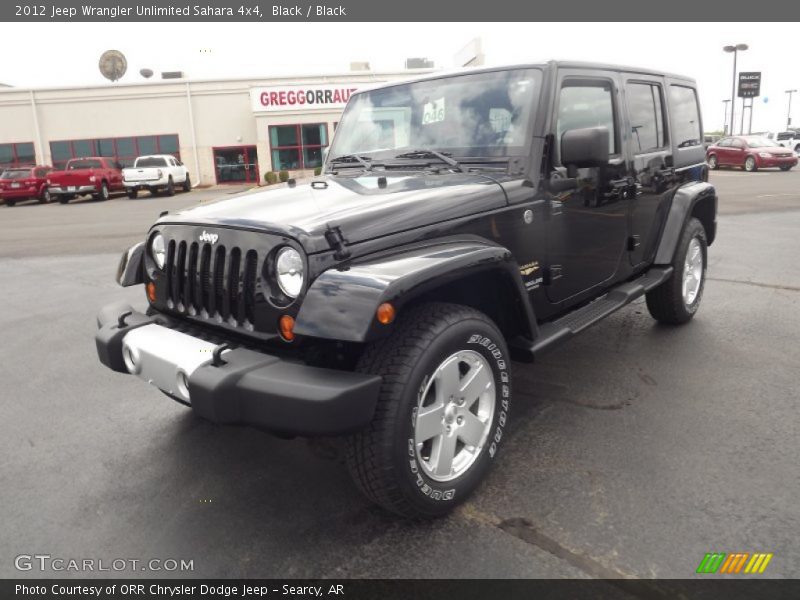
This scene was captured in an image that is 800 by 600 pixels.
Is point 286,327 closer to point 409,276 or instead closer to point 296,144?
point 409,276

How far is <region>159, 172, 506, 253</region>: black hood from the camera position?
8.59 feet

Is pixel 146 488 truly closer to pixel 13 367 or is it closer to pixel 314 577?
pixel 314 577

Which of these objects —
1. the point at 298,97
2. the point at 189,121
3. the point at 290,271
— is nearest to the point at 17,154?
the point at 189,121

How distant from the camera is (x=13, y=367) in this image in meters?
4.95

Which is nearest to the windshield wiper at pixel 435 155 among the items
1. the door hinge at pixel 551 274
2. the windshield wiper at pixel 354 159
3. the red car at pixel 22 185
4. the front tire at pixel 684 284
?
the windshield wiper at pixel 354 159

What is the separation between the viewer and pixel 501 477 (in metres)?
3.03

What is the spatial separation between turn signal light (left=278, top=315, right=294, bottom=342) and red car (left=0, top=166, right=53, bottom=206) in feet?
84.4

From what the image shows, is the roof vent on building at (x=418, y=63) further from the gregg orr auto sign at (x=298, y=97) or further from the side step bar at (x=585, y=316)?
the side step bar at (x=585, y=316)

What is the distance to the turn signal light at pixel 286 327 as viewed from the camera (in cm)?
253

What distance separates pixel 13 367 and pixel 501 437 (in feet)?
13.2

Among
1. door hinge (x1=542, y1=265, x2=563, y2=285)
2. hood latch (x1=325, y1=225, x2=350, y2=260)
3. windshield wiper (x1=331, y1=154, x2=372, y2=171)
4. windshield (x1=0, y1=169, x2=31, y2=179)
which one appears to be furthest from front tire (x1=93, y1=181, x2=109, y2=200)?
hood latch (x1=325, y1=225, x2=350, y2=260)

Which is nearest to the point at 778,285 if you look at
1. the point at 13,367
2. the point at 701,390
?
the point at 701,390

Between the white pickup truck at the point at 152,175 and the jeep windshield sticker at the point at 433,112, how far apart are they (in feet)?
79.2

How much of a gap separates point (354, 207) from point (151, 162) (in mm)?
26354
